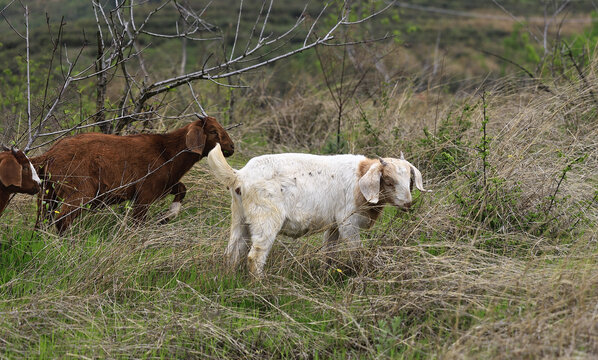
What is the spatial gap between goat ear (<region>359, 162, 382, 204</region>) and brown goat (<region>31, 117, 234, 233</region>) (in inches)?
67.1

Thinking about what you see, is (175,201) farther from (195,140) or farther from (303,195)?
(303,195)

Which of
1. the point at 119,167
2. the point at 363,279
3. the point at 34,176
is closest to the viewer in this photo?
the point at 363,279

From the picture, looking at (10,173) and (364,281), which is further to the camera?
(10,173)

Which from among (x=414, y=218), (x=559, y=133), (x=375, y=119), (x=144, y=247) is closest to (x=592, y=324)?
(x=414, y=218)

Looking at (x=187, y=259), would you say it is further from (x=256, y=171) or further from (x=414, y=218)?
(x=414, y=218)

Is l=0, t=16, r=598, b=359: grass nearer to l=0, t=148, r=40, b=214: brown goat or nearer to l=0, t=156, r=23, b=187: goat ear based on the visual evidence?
l=0, t=148, r=40, b=214: brown goat

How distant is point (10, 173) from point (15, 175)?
0.04 m

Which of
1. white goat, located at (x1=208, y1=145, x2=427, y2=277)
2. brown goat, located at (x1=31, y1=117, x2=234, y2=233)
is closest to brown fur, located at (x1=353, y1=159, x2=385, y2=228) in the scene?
white goat, located at (x1=208, y1=145, x2=427, y2=277)

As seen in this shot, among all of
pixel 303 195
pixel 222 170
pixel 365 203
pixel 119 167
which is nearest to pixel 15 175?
pixel 119 167

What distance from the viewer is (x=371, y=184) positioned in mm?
4762

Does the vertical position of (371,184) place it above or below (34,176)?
below

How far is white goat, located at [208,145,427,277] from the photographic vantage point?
468 cm

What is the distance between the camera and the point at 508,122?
642 cm

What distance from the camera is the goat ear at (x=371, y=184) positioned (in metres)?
4.74
